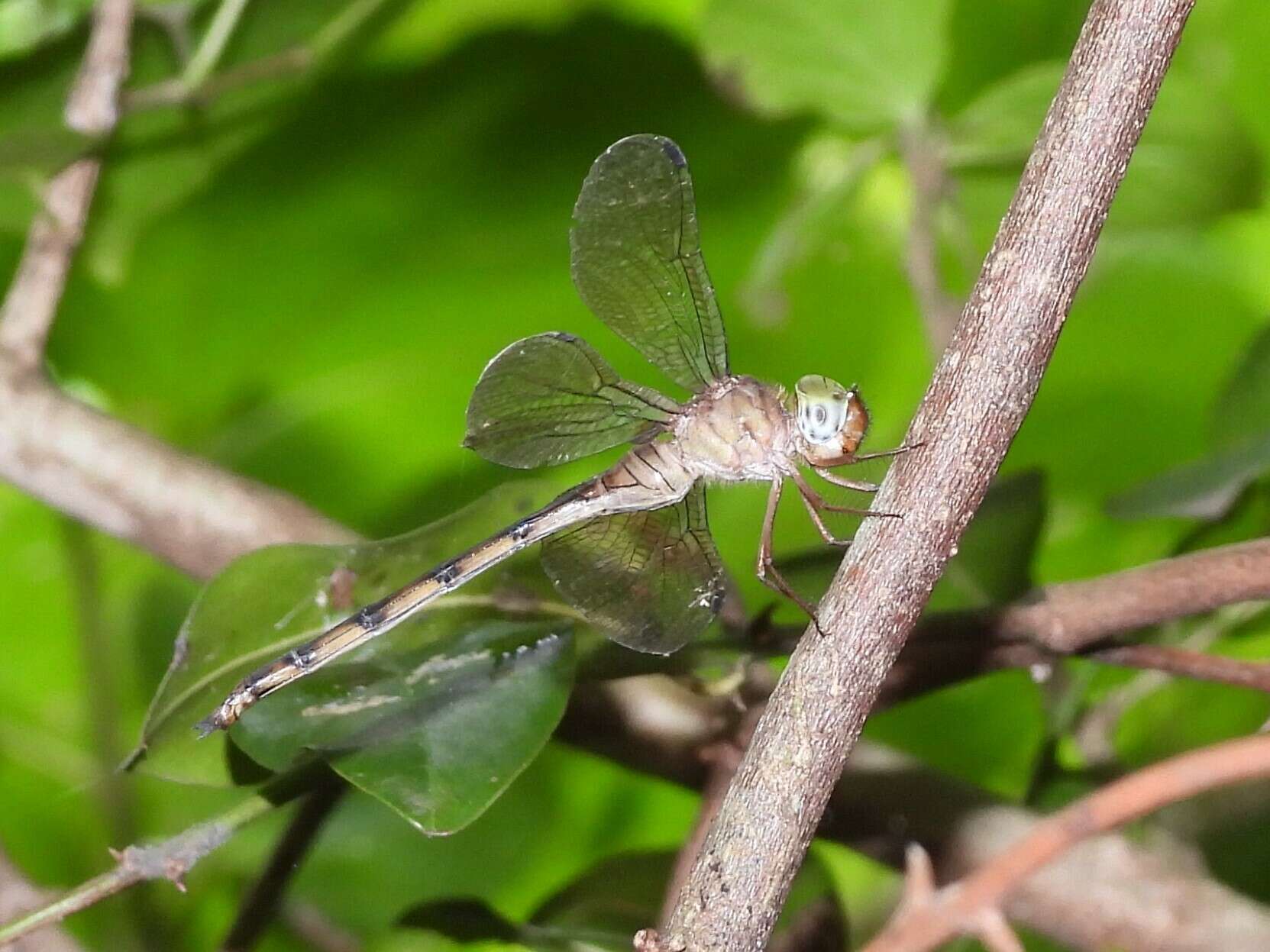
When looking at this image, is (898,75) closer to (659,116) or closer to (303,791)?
(659,116)

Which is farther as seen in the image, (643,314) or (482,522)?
(643,314)

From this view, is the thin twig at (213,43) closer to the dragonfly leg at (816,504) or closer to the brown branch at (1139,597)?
the dragonfly leg at (816,504)

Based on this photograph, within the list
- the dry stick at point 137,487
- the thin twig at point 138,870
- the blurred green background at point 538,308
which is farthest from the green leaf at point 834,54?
the thin twig at point 138,870

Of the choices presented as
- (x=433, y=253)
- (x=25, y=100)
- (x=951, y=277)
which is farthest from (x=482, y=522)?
(x=951, y=277)

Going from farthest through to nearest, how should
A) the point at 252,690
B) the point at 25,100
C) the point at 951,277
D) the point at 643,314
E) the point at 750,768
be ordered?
the point at 951,277 < the point at 25,100 < the point at 643,314 < the point at 252,690 < the point at 750,768

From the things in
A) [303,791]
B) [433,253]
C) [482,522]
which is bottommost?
[303,791]

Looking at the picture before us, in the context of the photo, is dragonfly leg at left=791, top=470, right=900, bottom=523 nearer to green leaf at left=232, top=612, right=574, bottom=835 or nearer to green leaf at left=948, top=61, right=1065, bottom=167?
green leaf at left=232, top=612, right=574, bottom=835

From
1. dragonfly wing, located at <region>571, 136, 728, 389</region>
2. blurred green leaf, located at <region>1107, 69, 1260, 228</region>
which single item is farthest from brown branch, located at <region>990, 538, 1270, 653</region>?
blurred green leaf, located at <region>1107, 69, 1260, 228</region>
